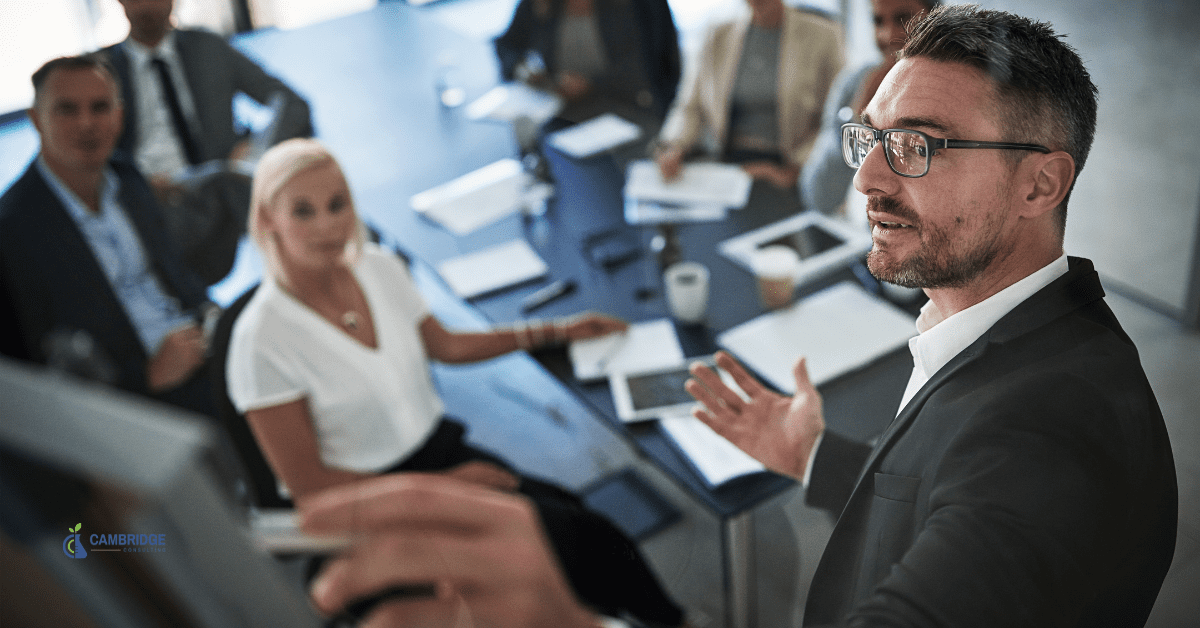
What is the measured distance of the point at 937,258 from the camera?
71 centimetres

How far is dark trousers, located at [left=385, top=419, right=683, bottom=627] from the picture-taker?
130cm

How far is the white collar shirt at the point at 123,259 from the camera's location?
6.04 ft

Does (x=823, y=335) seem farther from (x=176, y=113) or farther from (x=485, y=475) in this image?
(x=176, y=113)

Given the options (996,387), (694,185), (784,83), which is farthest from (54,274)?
(784,83)

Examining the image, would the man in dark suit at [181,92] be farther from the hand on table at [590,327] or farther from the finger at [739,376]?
the finger at [739,376]

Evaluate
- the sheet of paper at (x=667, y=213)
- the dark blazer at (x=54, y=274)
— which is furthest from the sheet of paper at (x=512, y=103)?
the dark blazer at (x=54, y=274)

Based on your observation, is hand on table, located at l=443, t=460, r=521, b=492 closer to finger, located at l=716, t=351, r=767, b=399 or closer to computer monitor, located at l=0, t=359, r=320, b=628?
finger, located at l=716, t=351, r=767, b=399

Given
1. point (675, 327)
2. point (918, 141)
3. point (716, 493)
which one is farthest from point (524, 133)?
point (918, 141)

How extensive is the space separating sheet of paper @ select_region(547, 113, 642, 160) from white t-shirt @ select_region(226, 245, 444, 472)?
1.12m

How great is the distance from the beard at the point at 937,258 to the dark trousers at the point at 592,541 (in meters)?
0.59

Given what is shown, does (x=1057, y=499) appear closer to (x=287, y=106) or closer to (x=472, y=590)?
(x=472, y=590)

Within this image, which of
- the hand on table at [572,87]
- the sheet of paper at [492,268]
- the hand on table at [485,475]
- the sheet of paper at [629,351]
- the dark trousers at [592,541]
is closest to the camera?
the dark trousers at [592,541]

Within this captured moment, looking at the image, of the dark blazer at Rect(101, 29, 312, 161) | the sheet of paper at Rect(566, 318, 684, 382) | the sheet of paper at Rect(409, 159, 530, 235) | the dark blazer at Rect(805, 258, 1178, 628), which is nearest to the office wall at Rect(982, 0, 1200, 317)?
the sheet of paper at Rect(566, 318, 684, 382)

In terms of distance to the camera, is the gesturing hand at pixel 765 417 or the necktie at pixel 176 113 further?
the necktie at pixel 176 113
